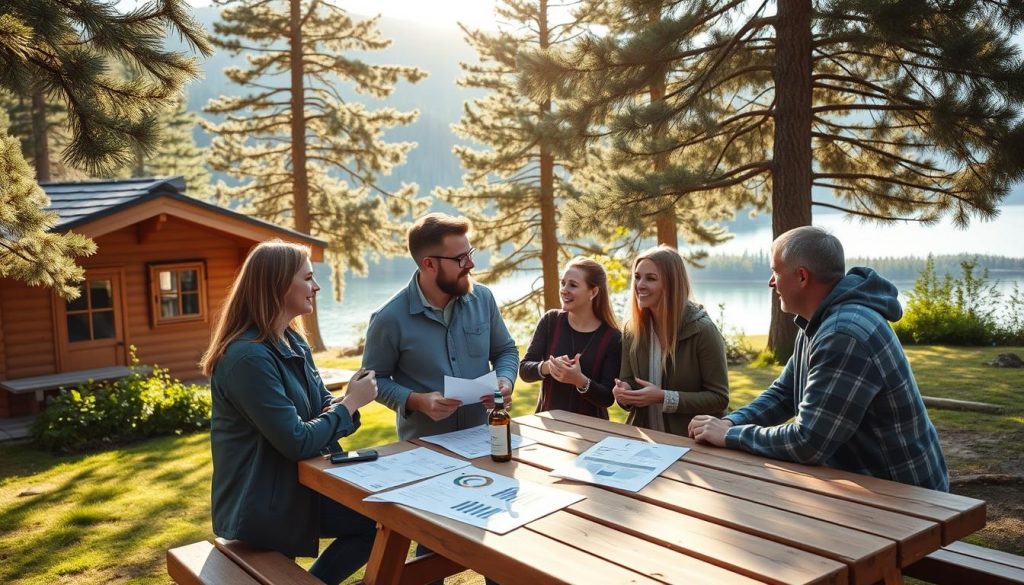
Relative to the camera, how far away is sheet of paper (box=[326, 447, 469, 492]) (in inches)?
109

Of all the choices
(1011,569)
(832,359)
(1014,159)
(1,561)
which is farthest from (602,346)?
(1014,159)

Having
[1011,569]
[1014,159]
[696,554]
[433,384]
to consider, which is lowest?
[1011,569]

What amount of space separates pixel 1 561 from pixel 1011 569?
5.54 meters

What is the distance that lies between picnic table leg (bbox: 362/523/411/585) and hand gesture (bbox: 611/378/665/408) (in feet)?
4.44

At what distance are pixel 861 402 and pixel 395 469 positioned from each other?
66.6 inches

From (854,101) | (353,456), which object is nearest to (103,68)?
(353,456)

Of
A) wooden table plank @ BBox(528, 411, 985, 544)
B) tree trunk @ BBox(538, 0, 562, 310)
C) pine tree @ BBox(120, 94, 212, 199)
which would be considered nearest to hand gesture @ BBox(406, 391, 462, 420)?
wooden table plank @ BBox(528, 411, 985, 544)

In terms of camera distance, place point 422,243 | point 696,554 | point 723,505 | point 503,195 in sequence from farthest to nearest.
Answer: point 503,195 → point 422,243 → point 723,505 → point 696,554

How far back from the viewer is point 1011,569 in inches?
112

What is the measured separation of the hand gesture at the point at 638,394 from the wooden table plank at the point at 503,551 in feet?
4.64

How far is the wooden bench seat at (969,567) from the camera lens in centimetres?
279

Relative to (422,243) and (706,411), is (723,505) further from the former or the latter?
(422,243)

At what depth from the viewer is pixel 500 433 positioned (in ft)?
9.75

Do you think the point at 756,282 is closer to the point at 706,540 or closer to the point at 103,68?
the point at 103,68
